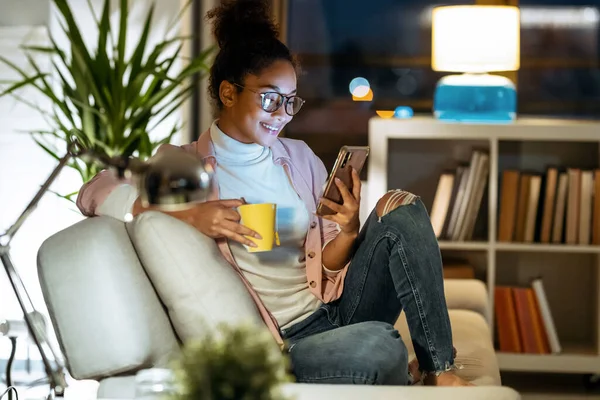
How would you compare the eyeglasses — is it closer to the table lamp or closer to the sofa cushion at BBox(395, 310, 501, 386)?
the sofa cushion at BBox(395, 310, 501, 386)

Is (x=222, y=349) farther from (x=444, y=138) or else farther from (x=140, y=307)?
(x=444, y=138)

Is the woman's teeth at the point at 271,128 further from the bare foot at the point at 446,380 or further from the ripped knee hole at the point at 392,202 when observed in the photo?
the bare foot at the point at 446,380

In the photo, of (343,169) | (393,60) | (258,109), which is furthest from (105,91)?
(393,60)

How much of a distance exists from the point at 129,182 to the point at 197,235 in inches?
8.5

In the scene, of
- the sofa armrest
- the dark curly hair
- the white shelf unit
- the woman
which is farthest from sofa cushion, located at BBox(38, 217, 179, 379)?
the white shelf unit

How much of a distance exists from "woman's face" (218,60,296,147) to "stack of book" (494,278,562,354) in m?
1.89

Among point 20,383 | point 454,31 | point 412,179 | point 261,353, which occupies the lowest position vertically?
point 20,383

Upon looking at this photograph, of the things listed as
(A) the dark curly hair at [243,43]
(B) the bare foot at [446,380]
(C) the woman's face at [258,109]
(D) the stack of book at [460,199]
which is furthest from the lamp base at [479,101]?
(B) the bare foot at [446,380]

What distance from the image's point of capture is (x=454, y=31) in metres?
3.88

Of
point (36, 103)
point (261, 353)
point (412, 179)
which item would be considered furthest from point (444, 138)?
point (261, 353)

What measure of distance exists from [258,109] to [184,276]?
21.6 inches

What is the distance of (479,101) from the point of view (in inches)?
155

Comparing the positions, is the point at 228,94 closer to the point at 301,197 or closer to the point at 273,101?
the point at 273,101

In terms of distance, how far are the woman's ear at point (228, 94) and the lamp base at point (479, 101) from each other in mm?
1736
